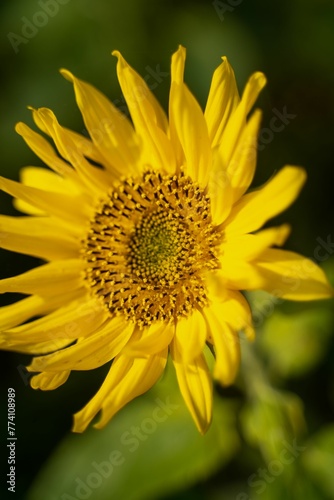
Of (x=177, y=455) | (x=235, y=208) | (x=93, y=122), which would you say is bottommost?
(x=177, y=455)

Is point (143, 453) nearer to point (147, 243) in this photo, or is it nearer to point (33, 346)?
point (33, 346)

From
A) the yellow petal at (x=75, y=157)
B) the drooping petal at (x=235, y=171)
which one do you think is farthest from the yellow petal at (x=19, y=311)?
the drooping petal at (x=235, y=171)

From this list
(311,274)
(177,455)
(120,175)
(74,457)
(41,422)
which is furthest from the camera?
(41,422)

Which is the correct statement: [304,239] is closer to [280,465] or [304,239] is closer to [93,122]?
[280,465]

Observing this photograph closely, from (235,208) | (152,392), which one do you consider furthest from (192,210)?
(152,392)

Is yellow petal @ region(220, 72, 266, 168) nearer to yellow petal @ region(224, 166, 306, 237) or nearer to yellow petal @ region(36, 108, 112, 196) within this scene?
yellow petal @ region(224, 166, 306, 237)

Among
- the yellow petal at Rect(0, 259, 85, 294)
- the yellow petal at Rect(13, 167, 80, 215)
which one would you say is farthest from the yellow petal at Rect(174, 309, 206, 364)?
the yellow petal at Rect(13, 167, 80, 215)

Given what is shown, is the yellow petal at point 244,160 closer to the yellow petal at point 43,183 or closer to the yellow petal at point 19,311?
the yellow petal at point 43,183
